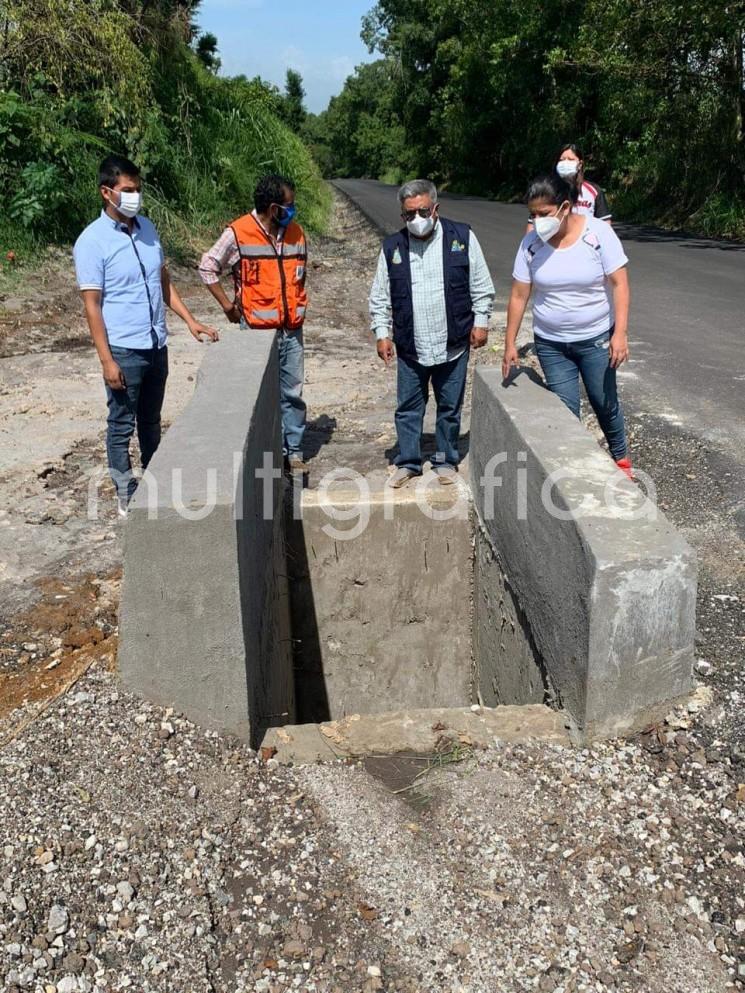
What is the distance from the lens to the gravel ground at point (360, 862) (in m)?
2.53

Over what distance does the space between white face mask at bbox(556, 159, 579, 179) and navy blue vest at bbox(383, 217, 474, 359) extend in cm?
79

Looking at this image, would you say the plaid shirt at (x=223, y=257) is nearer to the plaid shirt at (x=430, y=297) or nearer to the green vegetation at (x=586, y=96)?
the plaid shirt at (x=430, y=297)

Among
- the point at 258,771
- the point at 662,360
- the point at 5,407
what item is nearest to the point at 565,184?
the point at 258,771

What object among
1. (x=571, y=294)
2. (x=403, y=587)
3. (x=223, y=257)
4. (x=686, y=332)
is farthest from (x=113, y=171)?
(x=686, y=332)

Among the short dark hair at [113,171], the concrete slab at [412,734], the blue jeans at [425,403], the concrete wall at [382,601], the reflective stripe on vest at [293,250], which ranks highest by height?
the short dark hair at [113,171]

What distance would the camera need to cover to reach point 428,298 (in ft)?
17.9

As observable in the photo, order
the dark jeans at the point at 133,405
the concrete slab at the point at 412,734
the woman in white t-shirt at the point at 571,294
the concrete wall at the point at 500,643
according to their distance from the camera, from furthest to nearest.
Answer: the dark jeans at the point at 133,405
the woman in white t-shirt at the point at 571,294
the concrete wall at the point at 500,643
the concrete slab at the point at 412,734

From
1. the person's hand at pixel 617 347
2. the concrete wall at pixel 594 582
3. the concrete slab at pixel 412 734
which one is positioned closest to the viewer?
the concrete wall at pixel 594 582

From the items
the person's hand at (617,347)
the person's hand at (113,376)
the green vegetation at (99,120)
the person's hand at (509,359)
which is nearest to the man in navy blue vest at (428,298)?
the person's hand at (509,359)

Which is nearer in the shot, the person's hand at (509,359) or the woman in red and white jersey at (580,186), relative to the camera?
the person's hand at (509,359)

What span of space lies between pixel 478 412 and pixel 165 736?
2787mm

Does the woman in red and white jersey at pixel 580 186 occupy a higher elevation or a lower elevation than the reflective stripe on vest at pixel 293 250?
higher

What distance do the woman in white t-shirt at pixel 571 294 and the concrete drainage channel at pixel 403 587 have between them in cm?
25

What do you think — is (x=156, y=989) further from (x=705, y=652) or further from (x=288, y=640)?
(x=288, y=640)
